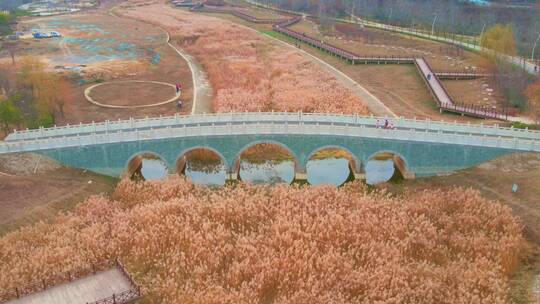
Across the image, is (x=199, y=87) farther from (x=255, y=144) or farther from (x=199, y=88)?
(x=255, y=144)

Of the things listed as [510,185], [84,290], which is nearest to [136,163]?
[84,290]

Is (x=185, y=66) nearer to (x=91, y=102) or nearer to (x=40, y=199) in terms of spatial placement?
(x=91, y=102)

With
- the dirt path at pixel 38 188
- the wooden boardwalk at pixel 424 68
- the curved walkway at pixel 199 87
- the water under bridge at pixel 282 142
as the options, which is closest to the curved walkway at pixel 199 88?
the curved walkway at pixel 199 87

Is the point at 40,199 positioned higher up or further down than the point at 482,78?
further down

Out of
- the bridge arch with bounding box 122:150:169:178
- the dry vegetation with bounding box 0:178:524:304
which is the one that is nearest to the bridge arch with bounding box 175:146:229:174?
the bridge arch with bounding box 122:150:169:178

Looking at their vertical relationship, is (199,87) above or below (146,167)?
above

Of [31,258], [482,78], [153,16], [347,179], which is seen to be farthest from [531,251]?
[153,16]

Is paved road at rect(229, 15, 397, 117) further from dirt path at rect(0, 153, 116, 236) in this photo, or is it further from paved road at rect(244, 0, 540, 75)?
dirt path at rect(0, 153, 116, 236)

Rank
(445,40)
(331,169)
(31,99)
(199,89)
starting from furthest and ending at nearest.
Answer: (445,40), (199,89), (31,99), (331,169)
